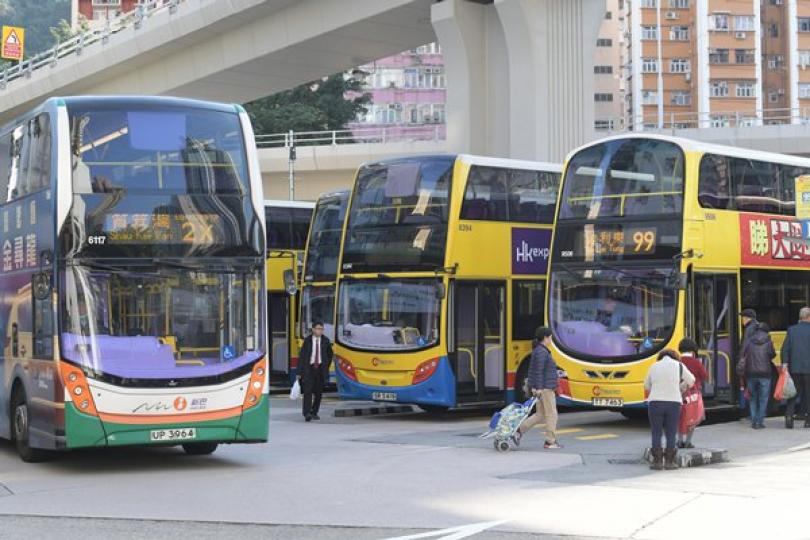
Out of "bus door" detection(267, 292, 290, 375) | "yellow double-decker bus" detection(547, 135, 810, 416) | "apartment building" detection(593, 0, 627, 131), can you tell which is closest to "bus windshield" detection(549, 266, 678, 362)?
"yellow double-decker bus" detection(547, 135, 810, 416)

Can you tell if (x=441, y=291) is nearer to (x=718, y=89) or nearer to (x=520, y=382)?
(x=520, y=382)

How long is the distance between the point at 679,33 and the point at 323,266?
76790mm

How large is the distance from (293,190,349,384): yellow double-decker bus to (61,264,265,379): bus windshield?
12.8m

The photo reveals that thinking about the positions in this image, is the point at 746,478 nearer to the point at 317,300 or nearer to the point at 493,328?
the point at 493,328

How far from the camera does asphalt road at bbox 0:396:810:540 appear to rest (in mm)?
10367

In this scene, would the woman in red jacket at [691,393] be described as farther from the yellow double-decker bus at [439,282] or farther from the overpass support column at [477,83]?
the overpass support column at [477,83]

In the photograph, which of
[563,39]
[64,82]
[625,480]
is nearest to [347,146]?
[64,82]

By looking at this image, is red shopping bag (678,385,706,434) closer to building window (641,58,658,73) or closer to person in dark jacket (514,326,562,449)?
person in dark jacket (514,326,562,449)

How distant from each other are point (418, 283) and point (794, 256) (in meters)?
6.21

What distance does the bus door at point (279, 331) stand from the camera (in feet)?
93.4

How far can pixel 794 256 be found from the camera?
2088 cm

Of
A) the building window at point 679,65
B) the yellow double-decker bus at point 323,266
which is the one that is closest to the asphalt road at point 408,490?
the yellow double-decker bus at point 323,266

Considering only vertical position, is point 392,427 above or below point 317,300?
below

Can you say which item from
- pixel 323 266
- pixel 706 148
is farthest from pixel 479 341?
pixel 323 266
